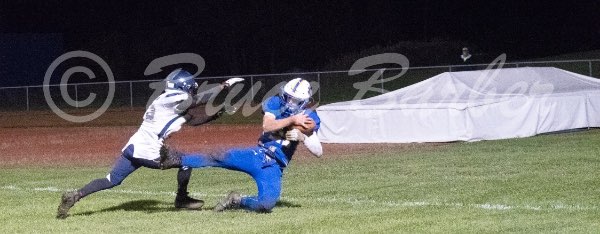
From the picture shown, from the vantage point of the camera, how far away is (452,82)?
2347 centimetres

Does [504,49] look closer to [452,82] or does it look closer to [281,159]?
[452,82]

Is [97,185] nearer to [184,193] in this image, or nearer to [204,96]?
[184,193]

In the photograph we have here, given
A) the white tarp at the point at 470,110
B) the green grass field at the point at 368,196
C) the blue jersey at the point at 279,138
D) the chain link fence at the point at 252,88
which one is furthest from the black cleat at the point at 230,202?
the chain link fence at the point at 252,88

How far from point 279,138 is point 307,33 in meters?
43.5

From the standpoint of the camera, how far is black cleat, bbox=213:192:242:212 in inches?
451

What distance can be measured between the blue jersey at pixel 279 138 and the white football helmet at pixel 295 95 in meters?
0.05

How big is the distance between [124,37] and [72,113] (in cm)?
1749

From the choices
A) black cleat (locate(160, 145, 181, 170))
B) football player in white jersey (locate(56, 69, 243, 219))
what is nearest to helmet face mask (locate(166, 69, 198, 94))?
football player in white jersey (locate(56, 69, 243, 219))

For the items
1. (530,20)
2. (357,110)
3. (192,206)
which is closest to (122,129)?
(357,110)

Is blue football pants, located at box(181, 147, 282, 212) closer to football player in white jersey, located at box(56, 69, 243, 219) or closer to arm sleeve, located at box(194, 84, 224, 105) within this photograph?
football player in white jersey, located at box(56, 69, 243, 219)

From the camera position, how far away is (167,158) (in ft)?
37.1

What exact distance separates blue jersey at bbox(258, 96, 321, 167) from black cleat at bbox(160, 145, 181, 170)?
90cm

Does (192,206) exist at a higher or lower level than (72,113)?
higher

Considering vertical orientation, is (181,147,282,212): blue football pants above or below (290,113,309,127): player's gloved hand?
below
